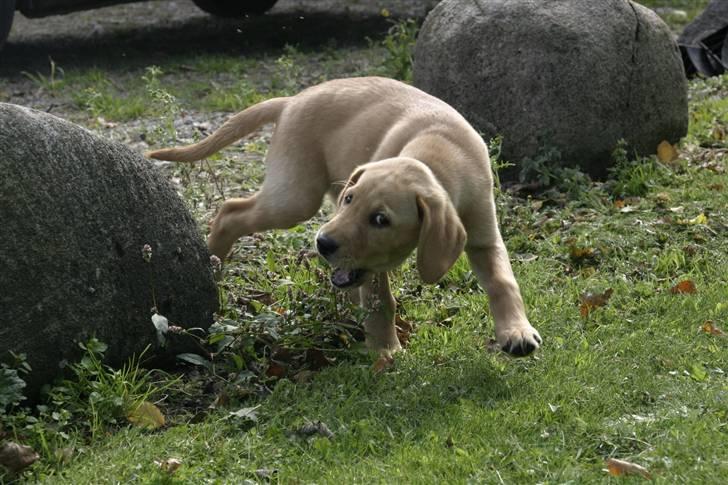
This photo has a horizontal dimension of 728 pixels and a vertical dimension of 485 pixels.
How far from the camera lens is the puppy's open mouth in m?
4.33

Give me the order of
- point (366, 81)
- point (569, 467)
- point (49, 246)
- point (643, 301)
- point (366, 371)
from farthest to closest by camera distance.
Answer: point (366, 81) → point (643, 301) → point (366, 371) → point (49, 246) → point (569, 467)

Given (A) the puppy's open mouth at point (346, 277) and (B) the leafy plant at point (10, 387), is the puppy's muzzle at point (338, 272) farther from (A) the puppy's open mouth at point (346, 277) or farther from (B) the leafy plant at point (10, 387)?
(B) the leafy plant at point (10, 387)

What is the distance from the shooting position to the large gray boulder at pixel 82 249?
3.93 metres

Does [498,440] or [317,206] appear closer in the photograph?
[498,440]

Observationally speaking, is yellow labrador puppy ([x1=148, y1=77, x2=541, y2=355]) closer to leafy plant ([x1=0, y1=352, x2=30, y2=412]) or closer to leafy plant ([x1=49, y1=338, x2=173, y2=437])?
leafy plant ([x1=49, y1=338, x2=173, y2=437])

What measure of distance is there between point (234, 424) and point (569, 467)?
1.19 m

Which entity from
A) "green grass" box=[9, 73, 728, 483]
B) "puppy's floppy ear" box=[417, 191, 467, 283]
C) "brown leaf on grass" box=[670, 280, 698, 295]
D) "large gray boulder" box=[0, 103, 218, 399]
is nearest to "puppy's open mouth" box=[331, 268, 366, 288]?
"puppy's floppy ear" box=[417, 191, 467, 283]

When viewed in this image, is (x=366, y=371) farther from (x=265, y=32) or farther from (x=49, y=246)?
(x=265, y=32)

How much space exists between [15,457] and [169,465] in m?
0.49

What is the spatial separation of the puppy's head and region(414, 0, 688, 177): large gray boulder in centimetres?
279

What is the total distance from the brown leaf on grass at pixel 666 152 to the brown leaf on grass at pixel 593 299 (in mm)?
2190

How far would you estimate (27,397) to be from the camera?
4.02m

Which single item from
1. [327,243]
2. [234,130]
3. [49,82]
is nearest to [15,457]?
[327,243]

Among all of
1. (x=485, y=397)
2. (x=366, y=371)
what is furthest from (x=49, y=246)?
(x=485, y=397)
